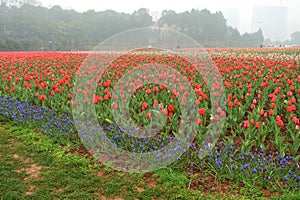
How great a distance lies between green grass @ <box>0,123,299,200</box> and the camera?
3.89 m

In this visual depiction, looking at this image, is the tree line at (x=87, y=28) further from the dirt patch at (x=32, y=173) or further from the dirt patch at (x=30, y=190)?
the dirt patch at (x=30, y=190)

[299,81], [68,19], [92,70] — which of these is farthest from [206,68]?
[68,19]

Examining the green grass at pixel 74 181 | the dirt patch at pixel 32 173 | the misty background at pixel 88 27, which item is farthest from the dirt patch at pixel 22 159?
the misty background at pixel 88 27

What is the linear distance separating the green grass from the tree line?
37.7 m

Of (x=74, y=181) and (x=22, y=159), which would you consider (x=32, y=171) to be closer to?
(x=22, y=159)

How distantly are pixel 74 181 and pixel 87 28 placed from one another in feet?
188

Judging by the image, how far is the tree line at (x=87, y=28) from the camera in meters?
48.5

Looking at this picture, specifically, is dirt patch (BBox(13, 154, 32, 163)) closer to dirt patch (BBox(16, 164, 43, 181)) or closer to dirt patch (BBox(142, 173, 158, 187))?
dirt patch (BBox(16, 164, 43, 181))

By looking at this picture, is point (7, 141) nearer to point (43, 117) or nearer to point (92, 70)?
point (43, 117)

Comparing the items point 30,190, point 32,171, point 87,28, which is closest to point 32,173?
point 32,171

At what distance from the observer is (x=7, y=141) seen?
5754 millimetres

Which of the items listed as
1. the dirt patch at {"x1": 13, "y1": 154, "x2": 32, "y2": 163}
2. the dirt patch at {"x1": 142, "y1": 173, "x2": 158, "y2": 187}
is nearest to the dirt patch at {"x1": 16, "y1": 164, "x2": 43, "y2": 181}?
the dirt patch at {"x1": 13, "y1": 154, "x2": 32, "y2": 163}

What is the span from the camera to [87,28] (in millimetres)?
58375

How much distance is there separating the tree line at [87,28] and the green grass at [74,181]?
3774 cm
